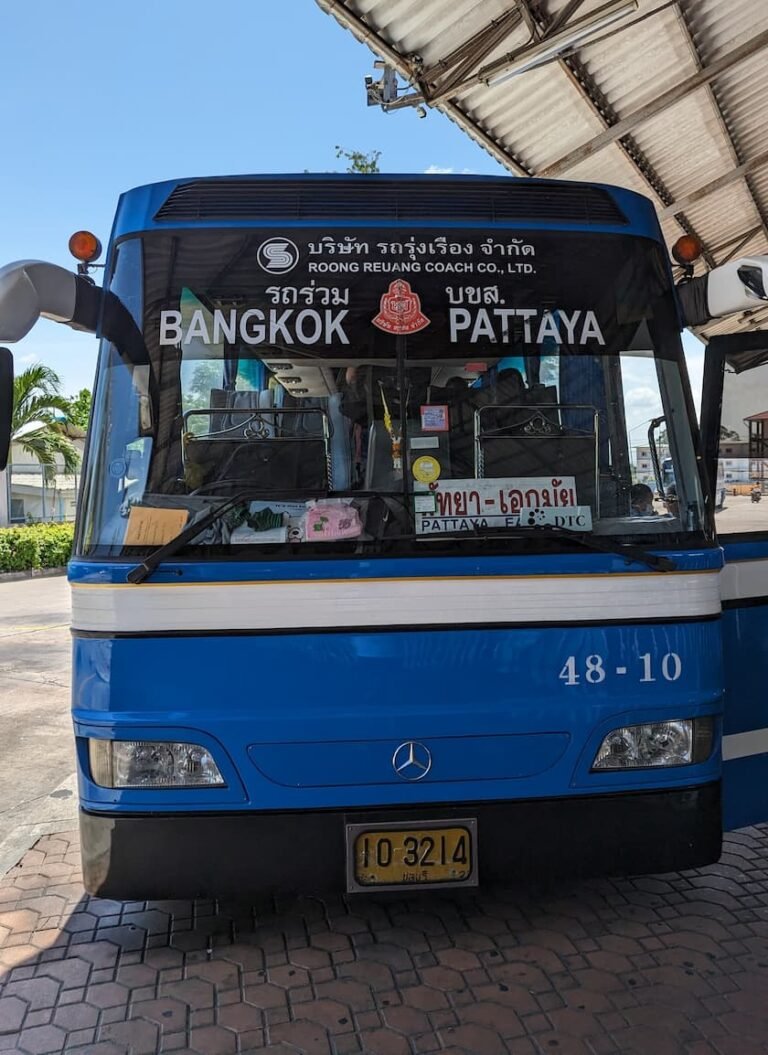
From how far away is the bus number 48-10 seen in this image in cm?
280

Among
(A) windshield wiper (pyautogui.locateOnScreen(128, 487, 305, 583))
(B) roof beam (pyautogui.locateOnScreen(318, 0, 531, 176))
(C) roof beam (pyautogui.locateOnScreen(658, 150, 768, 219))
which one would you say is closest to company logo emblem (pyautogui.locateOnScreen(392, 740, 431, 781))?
(A) windshield wiper (pyautogui.locateOnScreen(128, 487, 305, 583))

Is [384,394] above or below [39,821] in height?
above

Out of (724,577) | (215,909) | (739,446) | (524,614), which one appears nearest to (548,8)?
(739,446)

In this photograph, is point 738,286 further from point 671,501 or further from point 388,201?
point 388,201

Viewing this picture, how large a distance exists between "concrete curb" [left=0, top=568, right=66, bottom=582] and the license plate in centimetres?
2019

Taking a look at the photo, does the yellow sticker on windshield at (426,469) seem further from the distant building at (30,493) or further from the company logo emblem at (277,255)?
the distant building at (30,493)

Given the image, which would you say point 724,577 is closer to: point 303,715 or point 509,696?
point 509,696

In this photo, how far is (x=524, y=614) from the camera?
2783mm

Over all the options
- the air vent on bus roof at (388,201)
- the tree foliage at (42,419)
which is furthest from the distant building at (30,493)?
the air vent on bus roof at (388,201)

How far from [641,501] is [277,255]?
1.50 meters

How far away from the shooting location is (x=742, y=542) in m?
3.18

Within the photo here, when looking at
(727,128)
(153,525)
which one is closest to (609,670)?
(153,525)

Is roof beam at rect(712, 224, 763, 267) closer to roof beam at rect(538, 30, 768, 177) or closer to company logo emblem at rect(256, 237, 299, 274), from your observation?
roof beam at rect(538, 30, 768, 177)

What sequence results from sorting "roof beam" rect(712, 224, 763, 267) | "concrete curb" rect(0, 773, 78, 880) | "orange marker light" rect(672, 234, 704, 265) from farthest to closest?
"roof beam" rect(712, 224, 763, 267) → "concrete curb" rect(0, 773, 78, 880) → "orange marker light" rect(672, 234, 704, 265)
